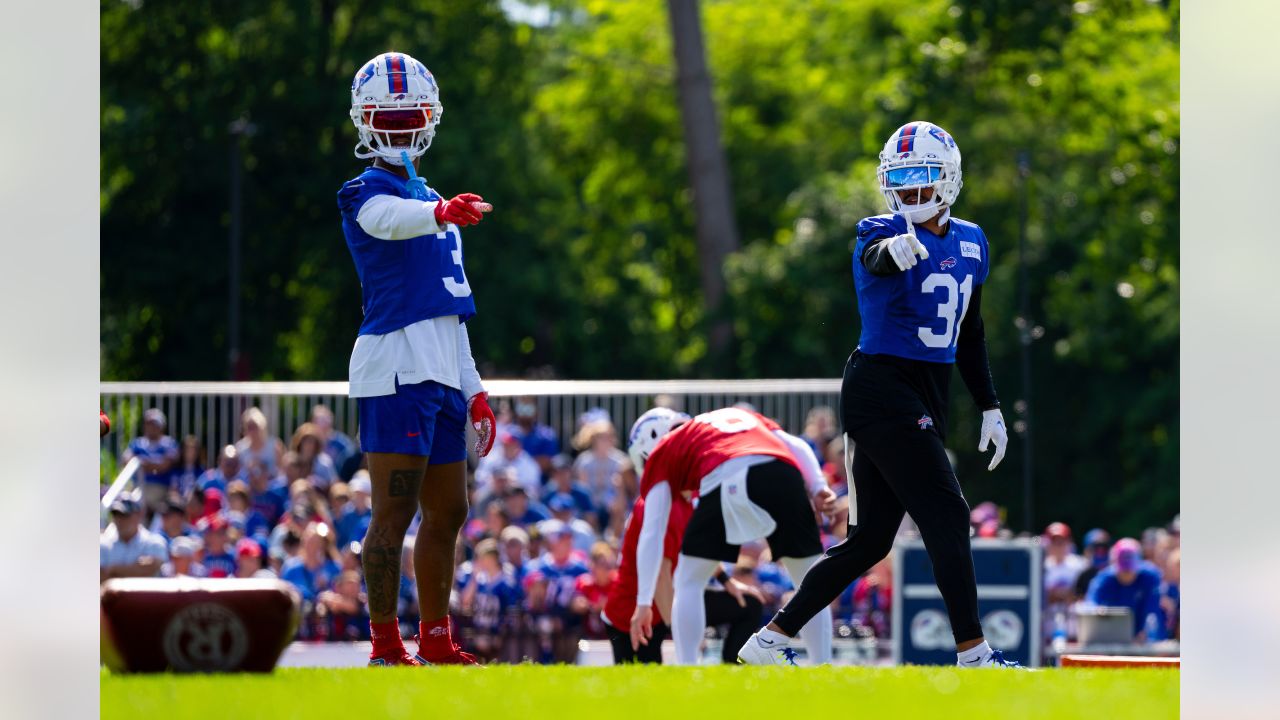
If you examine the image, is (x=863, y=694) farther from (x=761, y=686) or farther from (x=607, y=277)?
(x=607, y=277)

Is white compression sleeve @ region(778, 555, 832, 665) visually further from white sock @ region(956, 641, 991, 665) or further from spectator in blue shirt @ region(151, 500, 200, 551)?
spectator in blue shirt @ region(151, 500, 200, 551)

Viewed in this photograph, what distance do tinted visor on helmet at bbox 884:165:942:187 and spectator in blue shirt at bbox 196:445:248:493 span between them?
10.6 metres

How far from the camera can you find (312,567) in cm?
1546

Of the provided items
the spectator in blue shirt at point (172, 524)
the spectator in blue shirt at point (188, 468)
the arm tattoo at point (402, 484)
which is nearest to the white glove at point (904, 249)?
the arm tattoo at point (402, 484)

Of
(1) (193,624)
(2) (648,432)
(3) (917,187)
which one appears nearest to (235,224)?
(2) (648,432)

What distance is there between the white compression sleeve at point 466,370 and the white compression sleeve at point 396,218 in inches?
22.8

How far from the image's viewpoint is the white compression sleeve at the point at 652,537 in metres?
9.91

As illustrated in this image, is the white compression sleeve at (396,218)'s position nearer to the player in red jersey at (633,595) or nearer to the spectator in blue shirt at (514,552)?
the player in red jersey at (633,595)

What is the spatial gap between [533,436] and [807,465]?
8369mm

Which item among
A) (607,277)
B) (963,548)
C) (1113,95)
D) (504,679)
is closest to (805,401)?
(963,548)

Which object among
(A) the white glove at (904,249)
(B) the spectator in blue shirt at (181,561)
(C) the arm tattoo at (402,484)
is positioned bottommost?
(B) the spectator in blue shirt at (181,561)

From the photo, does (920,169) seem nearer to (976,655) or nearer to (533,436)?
(976,655)

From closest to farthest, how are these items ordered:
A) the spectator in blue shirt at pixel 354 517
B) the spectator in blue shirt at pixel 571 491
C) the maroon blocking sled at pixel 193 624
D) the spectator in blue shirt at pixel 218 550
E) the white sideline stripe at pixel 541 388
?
the maroon blocking sled at pixel 193 624 → the spectator in blue shirt at pixel 218 550 → the spectator in blue shirt at pixel 354 517 → the spectator in blue shirt at pixel 571 491 → the white sideline stripe at pixel 541 388

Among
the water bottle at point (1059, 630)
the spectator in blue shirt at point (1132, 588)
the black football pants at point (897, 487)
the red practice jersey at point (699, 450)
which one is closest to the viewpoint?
the black football pants at point (897, 487)
